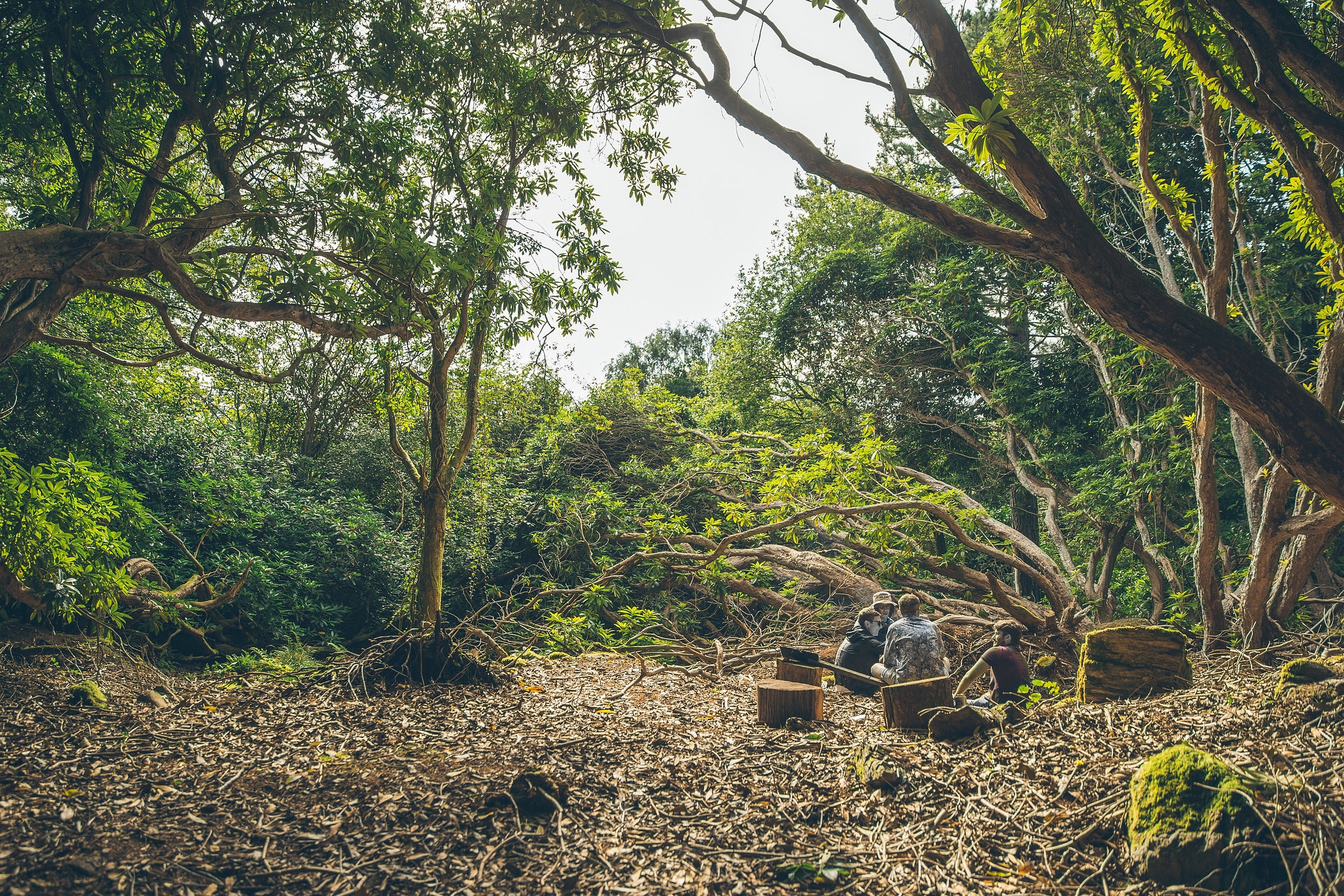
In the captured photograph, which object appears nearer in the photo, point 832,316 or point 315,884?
point 315,884

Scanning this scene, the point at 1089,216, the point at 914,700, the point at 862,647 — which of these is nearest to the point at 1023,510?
the point at 862,647

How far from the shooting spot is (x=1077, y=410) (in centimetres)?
1108

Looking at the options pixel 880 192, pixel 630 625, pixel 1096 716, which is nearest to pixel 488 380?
pixel 630 625

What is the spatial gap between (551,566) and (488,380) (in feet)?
11.9

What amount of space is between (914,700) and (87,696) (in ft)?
19.2

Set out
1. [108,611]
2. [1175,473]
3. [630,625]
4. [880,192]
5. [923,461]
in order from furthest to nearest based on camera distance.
Result: [923,461], [630,625], [1175,473], [108,611], [880,192]

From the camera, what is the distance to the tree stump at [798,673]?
18.7 ft

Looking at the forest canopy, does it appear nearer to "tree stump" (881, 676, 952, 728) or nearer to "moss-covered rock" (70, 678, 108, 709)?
"moss-covered rock" (70, 678, 108, 709)

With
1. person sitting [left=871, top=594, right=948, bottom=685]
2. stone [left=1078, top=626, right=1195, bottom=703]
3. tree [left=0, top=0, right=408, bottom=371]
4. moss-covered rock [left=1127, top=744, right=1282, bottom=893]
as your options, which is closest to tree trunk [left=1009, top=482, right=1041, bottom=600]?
person sitting [left=871, top=594, right=948, bottom=685]

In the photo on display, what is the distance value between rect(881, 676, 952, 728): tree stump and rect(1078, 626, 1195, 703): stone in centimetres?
104

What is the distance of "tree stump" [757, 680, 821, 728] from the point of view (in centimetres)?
509

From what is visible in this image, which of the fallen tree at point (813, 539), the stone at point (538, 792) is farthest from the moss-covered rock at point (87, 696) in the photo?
the fallen tree at point (813, 539)

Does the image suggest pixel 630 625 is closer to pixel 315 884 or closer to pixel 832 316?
pixel 315 884

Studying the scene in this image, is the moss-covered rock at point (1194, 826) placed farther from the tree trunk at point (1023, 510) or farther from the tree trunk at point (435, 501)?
the tree trunk at point (1023, 510)
